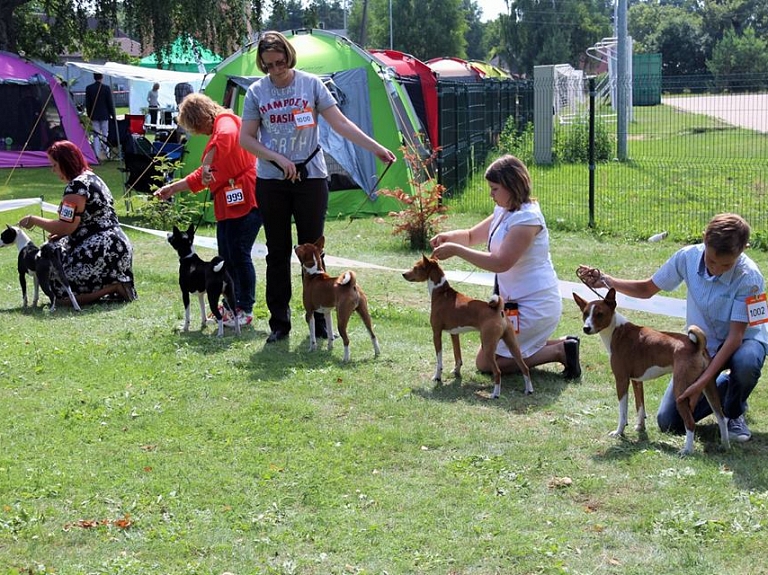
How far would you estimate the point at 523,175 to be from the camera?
554cm

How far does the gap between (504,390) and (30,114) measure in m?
17.6

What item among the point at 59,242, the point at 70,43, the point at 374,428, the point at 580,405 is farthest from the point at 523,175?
the point at 70,43

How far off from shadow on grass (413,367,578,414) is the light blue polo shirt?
994 mm

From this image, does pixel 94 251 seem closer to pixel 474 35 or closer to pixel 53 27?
pixel 53 27

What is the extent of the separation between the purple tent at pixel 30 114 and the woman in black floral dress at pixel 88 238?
13.0 metres

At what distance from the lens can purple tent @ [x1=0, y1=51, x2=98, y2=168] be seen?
20.4m

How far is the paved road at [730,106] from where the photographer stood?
61.1 feet

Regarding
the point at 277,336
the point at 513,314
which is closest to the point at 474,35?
the point at 277,336

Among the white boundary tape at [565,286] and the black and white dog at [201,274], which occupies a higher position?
the black and white dog at [201,274]

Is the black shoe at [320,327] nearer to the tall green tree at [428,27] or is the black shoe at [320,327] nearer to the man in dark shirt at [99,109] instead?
the man in dark shirt at [99,109]

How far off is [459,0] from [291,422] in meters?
75.4

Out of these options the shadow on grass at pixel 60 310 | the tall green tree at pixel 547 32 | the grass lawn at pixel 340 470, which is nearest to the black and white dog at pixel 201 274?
the grass lawn at pixel 340 470

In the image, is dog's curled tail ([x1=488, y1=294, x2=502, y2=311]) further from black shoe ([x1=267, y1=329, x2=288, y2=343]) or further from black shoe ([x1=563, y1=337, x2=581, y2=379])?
black shoe ([x1=267, y1=329, x2=288, y2=343])

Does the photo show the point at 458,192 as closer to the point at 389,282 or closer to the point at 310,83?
the point at 389,282
